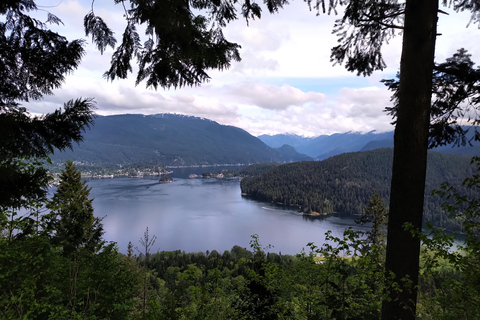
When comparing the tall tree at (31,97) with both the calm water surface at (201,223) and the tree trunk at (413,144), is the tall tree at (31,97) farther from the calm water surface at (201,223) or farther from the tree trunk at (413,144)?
the calm water surface at (201,223)

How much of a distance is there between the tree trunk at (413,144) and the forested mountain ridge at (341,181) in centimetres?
8542

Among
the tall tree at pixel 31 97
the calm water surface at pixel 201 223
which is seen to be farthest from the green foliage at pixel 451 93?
the calm water surface at pixel 201 223

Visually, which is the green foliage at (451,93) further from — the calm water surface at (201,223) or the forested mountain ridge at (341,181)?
the forested mountain ridge at (341,181)

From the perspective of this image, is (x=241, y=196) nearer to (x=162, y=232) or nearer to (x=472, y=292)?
(x=162, y=232)

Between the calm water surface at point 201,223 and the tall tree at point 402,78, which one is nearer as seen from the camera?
the tall tree at point 402,78

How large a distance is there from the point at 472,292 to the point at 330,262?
1332 millimetres

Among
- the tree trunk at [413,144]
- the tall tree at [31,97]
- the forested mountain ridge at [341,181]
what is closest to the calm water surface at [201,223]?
the forested mountain ridge at [341,181]

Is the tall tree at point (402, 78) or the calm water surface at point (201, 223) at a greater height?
the tall tree at point (402, 78)

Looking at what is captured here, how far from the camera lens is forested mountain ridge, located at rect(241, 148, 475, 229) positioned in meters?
94.9

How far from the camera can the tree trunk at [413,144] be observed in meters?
2.76

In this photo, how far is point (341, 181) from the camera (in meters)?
127

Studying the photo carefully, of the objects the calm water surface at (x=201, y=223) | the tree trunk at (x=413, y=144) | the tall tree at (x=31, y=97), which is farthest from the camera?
the calm water surface at (x=201, y=223)

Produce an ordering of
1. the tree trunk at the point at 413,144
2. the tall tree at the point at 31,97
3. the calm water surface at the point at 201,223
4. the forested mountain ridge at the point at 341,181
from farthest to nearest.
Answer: the forested mountain ridge at the point at 341,181 → the calm water surface at the point at 201,223 → the tree trunk at the point at 413,144 → the tall tree at the point at 31,97

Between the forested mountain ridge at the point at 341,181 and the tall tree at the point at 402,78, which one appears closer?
the tall tree at the point at 402,78
